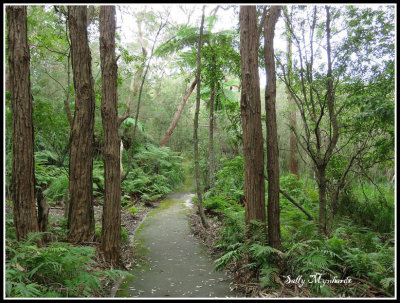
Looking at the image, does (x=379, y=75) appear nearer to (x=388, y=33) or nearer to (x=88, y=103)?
(x=388, y=33)

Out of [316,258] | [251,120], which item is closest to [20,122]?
[251,120]

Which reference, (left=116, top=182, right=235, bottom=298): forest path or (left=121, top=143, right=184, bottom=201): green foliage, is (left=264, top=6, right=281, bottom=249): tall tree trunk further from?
(left=121, top=143, right=184, bottom=201): green foliage

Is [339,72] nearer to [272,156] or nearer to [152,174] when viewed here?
[272,156]

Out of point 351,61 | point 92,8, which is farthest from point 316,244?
point 92,8

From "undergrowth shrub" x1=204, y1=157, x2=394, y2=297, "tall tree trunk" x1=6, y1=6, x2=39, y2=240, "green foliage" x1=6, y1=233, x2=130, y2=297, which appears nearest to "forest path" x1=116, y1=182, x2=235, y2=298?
"undergrowth shrub" x1=204, y1=157, x2=394, y2=297

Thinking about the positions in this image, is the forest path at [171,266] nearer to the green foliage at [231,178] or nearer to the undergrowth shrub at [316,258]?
the undergrowth shrub at [316,258]

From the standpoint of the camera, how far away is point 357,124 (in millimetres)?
6492

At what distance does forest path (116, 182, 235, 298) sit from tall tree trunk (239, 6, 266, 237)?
44.0 inches

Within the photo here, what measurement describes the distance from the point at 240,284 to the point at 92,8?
7.98 m

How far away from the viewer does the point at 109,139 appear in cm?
523

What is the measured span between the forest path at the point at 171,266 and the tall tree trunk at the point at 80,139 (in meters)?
1.37

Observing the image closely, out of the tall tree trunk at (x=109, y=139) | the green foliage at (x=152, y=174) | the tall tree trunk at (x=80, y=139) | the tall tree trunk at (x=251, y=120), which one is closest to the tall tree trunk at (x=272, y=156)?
the tall tree trunk at (x=251, y=120)

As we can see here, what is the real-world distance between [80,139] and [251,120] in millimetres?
3264

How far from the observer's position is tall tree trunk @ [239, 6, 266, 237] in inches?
203
